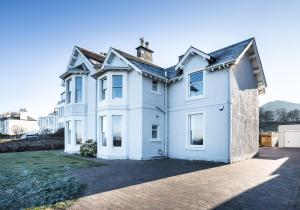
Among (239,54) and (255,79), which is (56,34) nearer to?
(239,54)

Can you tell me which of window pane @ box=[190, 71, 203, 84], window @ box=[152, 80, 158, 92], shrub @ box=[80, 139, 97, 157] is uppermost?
window pane @ box=[190, 71, 203, 84]

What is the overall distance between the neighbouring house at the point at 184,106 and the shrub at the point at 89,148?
0.60 meters

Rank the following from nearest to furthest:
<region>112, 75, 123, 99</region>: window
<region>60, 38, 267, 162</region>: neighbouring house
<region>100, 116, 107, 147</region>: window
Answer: <region>60, 38, 267, 162</region>: neighbouring house → <region>112, 75, 123, 99</region>: window → <region>100, 116, 107, 147</region>: window

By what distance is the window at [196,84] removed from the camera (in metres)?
15.6

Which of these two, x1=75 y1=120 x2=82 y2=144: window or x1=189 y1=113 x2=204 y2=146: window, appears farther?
x1=75 y1=120 x2=82 y2=144: window

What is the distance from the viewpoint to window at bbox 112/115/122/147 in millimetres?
16422

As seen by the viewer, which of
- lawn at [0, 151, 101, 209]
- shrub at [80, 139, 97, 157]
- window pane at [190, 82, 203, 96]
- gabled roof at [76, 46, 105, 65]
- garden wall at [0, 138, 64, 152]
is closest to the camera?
lawn at [0, 151, 101, 209]

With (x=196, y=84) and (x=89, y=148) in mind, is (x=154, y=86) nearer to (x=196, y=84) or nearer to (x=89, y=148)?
(x=196, y=84)

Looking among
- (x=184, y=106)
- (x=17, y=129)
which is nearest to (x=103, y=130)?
(x=184, y=106)

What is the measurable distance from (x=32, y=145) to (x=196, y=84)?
20449 millimetres

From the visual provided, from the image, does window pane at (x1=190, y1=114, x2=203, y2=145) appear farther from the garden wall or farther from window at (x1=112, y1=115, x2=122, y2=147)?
the garden wall

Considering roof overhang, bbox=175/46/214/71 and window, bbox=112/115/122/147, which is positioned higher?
roof overhang, bbox=175/46/214/71

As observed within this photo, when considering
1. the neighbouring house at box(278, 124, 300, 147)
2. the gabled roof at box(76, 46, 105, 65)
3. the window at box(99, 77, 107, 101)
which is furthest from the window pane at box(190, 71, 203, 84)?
the neighbouring house at box(278, 124, 300, 147)

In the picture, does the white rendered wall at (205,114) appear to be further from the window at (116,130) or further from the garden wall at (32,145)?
the garden wall at (32,145)
